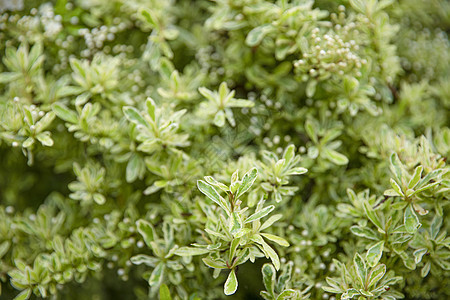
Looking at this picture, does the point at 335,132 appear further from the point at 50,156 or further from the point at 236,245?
the point at 50,156

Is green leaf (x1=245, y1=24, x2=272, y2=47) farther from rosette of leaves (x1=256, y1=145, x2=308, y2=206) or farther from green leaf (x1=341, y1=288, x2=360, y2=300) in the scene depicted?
green leaf (x1=341, y1=288, x2=360, y2=300)

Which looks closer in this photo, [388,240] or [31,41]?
[388,240]

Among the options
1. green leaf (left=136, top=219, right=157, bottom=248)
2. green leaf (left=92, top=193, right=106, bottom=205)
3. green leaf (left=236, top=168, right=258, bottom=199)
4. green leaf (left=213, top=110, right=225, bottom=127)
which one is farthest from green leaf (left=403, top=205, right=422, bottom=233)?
green leaf (left=92, top=193, right=106, bottom=205)

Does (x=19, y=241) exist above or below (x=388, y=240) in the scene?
below

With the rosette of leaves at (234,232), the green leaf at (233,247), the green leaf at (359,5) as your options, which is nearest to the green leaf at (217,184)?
the rosette of leaves at (234,232)

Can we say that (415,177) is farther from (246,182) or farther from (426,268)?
(246,182)

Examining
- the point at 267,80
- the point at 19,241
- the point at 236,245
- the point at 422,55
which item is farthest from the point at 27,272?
the point at 422,55

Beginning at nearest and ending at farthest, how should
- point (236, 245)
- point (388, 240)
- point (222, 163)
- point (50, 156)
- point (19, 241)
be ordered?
point (236, 245) < point (388, 240) < point (222, 163) < point (19, 241) < point (50, 156)
